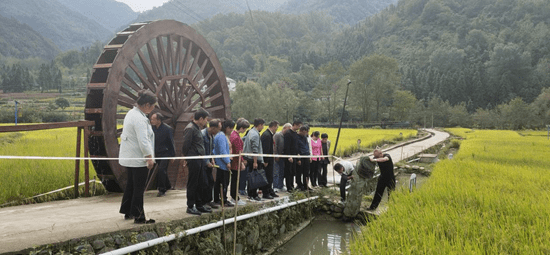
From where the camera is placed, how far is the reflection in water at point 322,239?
7.12 metres

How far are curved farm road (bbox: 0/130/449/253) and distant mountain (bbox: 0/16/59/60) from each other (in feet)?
499

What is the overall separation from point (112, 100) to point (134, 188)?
9.89ft

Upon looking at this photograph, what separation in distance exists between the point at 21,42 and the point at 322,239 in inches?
6380

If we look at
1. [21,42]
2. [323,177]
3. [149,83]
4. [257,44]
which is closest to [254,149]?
[149,83]

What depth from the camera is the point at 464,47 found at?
420 feet

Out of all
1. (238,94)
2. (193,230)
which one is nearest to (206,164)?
(193,230)

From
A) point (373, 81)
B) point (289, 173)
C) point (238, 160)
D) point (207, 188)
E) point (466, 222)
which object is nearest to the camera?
point (466, 222)

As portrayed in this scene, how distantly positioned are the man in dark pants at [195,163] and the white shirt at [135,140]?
3.18ft

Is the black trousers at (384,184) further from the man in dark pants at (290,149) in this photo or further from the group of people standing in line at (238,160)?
the man in dark pants at (290,149)

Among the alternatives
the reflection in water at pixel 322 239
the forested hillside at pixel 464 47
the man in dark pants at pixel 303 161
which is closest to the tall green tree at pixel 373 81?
the forested hillside at pixel 464 47

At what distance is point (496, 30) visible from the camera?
462 feet

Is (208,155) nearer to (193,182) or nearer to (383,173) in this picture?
(193,182)

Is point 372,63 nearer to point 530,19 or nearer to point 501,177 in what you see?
point 501,177

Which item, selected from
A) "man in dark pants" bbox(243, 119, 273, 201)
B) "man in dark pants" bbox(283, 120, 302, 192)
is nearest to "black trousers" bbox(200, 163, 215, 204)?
"man in dark pants" bbox(243, 119, 273, 201)
